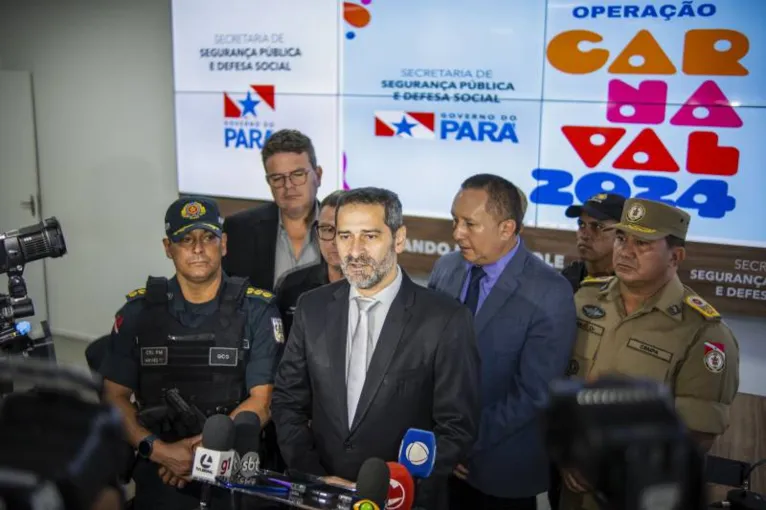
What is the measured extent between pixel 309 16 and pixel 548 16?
1413 millimetres

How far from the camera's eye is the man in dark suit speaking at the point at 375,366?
168 centimetres

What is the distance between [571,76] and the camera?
3383mm

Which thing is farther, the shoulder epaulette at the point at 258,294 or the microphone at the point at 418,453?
the shoulder epaulette at the point at 258,294

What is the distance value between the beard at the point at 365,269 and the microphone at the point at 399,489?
51 centimetres

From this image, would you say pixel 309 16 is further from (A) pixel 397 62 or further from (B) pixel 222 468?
(B) pixel 222 468

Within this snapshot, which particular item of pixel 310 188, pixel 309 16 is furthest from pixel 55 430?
pixel 309 16

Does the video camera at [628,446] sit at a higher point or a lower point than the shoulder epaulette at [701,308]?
higher

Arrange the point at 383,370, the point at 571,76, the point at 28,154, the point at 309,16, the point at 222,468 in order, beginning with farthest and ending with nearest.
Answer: the point at 28,154
the point at 309,16
the point at 571,76
the point at 383,370
the point at 222,468

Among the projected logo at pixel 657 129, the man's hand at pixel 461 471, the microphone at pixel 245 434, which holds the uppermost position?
the projected logo at pixel 657 129

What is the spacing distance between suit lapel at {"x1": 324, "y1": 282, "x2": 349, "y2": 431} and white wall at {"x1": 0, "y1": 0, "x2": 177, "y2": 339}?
3325mm

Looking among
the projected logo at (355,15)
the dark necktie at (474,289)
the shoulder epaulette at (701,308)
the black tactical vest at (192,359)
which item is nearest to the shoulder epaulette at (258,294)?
the black tactical vest at (192,359)

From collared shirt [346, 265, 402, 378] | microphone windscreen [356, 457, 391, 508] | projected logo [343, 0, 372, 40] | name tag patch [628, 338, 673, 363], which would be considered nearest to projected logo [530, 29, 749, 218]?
projected logo [343, 0, 372, 40]

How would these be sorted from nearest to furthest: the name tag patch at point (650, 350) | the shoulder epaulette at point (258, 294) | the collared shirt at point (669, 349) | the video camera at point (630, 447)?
the video camera at point (630, 447) → the collared shirt at point (669, 349) → the name tag patch at point (650, 350) → the shoulder epaulette at point (258, 294)

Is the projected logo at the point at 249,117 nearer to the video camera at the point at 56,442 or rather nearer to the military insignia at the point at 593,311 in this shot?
the military insignia at the point at 593,311
